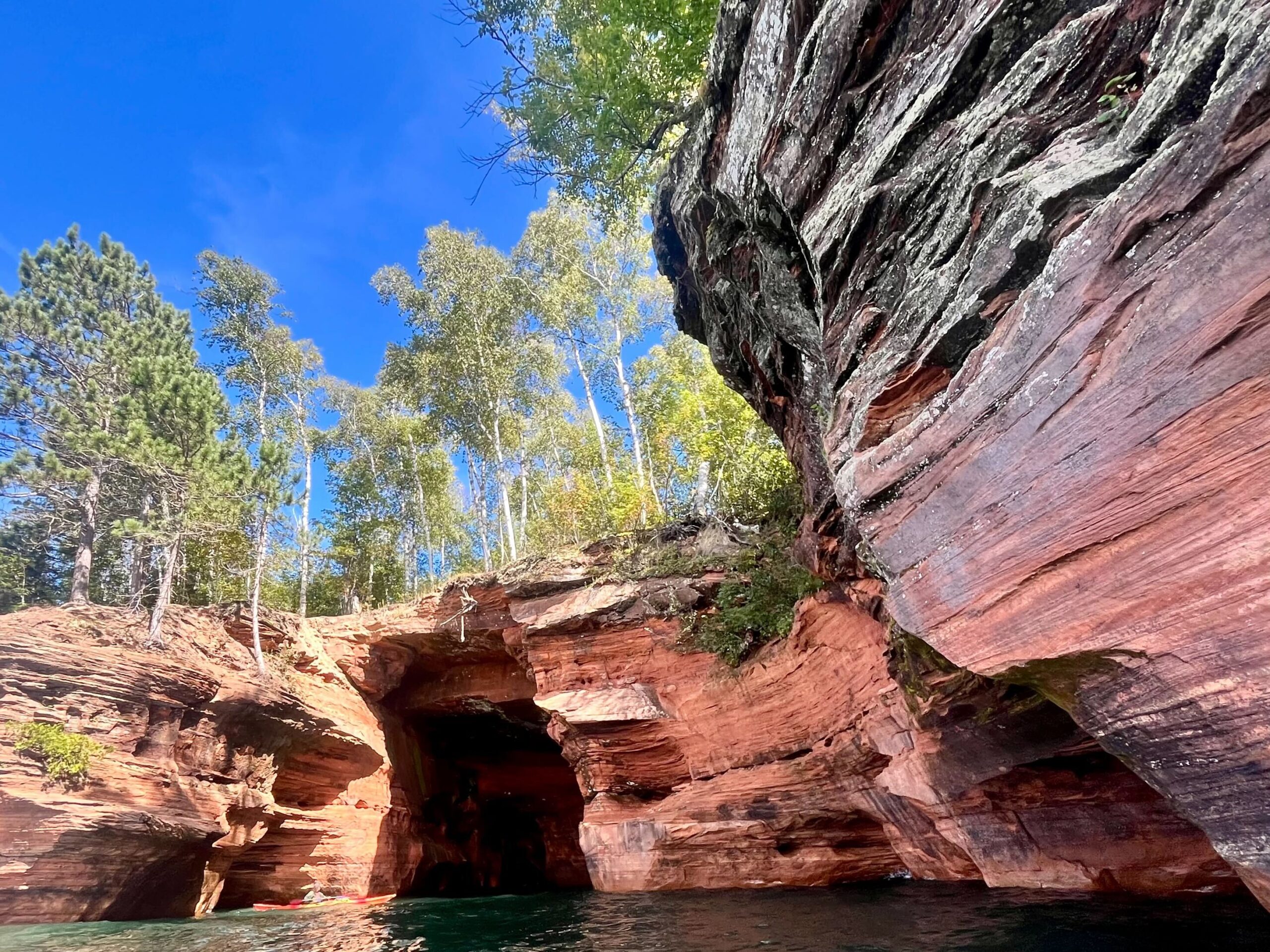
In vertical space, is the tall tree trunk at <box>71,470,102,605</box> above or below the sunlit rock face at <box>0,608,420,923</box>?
above

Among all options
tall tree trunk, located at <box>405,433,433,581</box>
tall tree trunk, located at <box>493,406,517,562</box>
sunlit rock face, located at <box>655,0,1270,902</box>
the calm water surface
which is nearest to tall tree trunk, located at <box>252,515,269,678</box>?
the calm water surface

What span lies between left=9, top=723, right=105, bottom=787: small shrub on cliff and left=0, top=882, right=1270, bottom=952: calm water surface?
7.91 ft

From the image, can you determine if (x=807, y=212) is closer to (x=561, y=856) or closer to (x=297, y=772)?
(x=297, y=772)

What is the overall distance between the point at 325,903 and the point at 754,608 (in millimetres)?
13567

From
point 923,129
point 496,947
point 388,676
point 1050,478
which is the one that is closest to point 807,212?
point 923,129

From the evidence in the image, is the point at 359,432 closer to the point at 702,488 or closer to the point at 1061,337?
the point at 702,488

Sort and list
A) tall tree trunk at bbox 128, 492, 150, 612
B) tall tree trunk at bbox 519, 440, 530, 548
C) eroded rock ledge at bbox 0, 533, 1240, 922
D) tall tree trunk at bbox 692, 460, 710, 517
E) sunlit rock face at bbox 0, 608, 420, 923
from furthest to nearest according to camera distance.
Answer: tall tree trunk at bbox 519, 440, 530, 548 → tall tree trunk at bbox 692, 460, 710, 517 → tall tree trunk at bbox 128, 492, 150, 612 → sunlit rock face at bbox 0, 608, 420, 923 → eroded rock ledge at bbox 0, 533, 1240, 922

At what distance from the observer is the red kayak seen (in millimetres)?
15516

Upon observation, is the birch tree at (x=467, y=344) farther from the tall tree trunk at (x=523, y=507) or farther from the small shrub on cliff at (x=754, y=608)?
the small shrub on cliff at (x=754, y=608)

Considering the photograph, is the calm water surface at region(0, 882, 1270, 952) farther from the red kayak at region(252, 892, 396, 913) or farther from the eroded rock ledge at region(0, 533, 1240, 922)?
the red kayak at region(252, 892, 396, 913)

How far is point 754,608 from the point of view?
13.6 meters

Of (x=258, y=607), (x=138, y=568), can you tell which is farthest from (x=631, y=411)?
(x=138, y=568)

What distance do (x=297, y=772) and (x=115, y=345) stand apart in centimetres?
1292

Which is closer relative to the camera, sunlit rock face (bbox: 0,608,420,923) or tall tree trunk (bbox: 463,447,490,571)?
sunlit rock face (bbox: 0,608,420,923)
